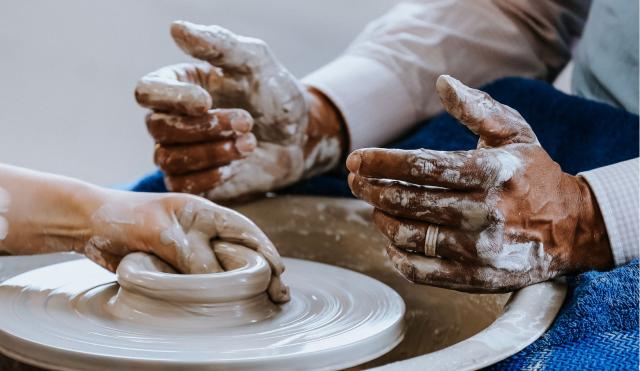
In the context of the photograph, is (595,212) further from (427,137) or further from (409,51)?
(409,51)

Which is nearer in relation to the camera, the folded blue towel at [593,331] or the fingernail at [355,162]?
the folded blue towel at [593,331]

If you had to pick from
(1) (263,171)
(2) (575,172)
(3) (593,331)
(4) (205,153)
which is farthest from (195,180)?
(3) (593,331)

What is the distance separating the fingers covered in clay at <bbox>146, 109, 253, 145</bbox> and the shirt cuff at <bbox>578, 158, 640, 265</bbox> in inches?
24.5

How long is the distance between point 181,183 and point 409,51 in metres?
0.70

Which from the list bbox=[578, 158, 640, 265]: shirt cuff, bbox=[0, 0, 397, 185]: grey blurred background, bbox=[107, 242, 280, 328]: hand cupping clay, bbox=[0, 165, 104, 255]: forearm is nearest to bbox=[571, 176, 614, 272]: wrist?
bbox=[578, 158, 640, 265]: shirt cuff

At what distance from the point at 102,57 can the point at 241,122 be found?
1.75 m

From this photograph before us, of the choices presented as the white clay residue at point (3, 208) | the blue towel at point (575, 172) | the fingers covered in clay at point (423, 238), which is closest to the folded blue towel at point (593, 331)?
the blue towel at point (575, 172)

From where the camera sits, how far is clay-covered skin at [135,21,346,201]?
138 cm

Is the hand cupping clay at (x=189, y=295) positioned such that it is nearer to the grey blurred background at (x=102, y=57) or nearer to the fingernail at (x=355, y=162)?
the fingernail at (x=355, y=162)

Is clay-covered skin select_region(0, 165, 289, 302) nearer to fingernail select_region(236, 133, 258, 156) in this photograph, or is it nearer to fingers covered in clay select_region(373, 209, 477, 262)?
fingers covered in clay select_region(373, 209, 477, 262)

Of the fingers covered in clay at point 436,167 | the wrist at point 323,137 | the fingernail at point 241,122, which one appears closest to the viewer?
the fingers covered in clay at point 436,167

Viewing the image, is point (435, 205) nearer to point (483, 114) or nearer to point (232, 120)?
point (483, 114)

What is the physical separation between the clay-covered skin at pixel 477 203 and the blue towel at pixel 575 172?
85 millimetres

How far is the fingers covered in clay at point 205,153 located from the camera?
149cm
